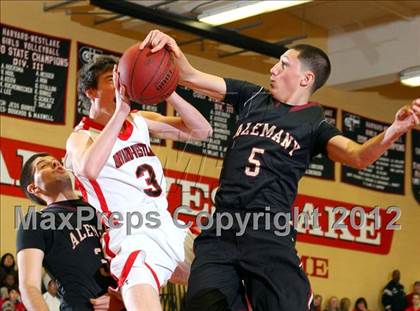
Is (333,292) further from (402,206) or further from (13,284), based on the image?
(13,284)

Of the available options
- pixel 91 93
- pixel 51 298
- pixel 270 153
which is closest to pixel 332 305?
pixel 51 298

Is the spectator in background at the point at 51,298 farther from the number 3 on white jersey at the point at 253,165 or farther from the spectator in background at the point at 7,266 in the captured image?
the number 3 on white jersey at the point at 253,165

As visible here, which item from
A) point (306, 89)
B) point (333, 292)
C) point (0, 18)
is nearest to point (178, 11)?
point (0, 18)

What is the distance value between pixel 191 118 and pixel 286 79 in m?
0.69

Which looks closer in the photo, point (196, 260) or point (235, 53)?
point (196, 260)

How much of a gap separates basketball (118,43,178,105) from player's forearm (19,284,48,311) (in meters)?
1.32

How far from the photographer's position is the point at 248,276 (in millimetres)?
4414

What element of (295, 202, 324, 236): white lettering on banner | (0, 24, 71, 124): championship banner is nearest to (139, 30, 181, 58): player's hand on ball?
(0, 24, 71, 124): championship banner

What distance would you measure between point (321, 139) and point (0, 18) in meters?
8.08

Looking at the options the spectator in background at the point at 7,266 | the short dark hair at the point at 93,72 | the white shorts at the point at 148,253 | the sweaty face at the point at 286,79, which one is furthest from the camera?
the spectator in background at the point at 7,266

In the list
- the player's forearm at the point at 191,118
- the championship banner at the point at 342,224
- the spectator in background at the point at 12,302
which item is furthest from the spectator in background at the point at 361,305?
the player's forearm at the point at 191,118

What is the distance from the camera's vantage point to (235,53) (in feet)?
46.0

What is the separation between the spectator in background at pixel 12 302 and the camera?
34.2 ft

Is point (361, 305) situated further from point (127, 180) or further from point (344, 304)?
point (127, 180)
